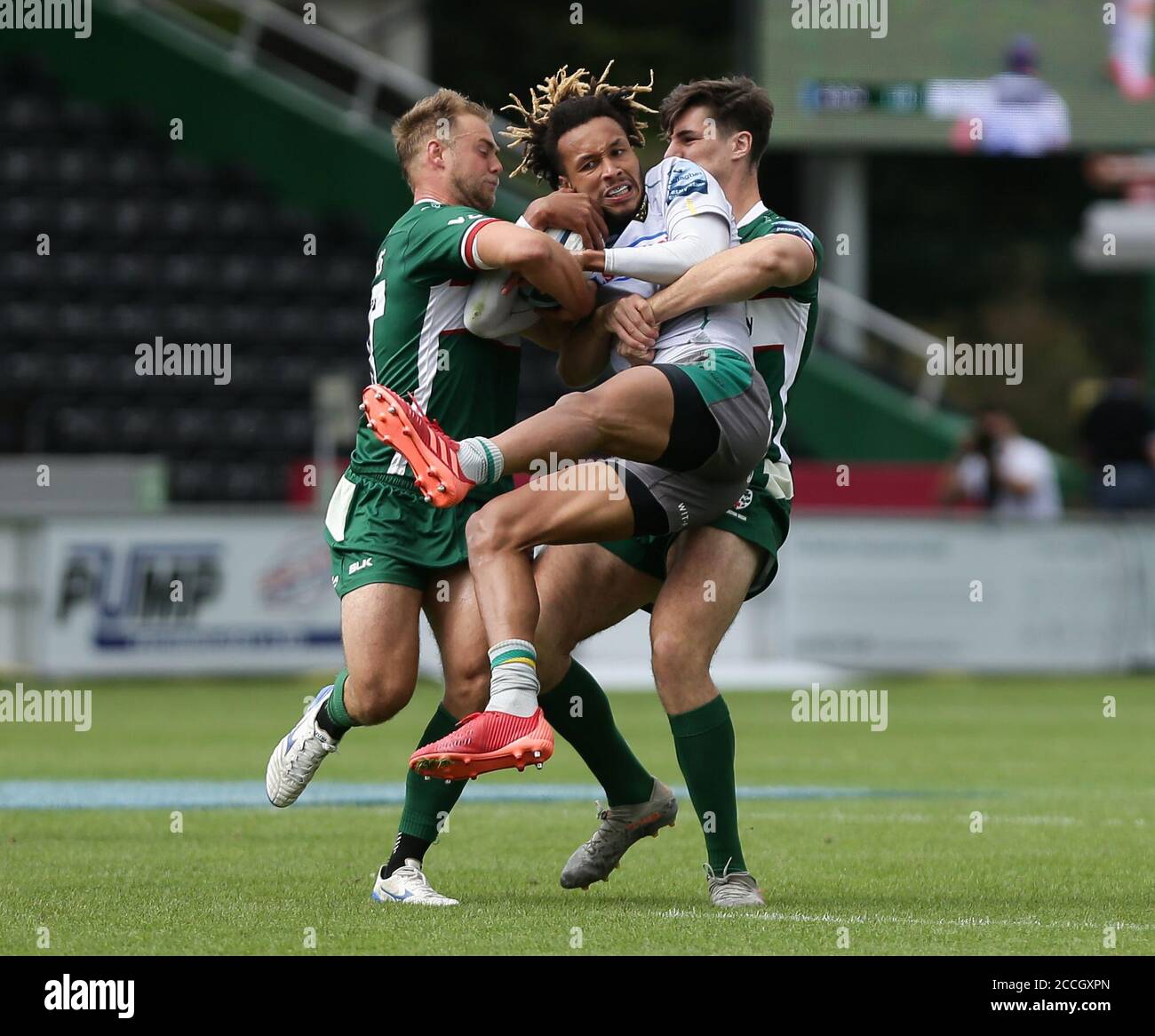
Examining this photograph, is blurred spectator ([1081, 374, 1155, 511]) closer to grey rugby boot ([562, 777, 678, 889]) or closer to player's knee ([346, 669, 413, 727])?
grey rugby boot ([562, 777, 678, 889])

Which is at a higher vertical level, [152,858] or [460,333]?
[460,333]

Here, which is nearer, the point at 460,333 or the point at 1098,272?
the point at 460,333

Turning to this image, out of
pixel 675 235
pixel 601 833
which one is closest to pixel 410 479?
pixel 675 235

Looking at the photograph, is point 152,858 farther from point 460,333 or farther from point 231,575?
point 231,575

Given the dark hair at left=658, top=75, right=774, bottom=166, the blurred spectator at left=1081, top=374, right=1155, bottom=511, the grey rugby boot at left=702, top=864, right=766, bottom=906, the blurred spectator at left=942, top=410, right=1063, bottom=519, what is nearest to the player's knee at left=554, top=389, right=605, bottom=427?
the dark hair at left=658, top=75, right=774, bottom=166

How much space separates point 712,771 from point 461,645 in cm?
83

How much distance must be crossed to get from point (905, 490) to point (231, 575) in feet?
26.1

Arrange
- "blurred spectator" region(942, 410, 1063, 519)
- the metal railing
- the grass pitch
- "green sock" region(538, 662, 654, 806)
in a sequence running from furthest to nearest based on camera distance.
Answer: the metal railing, "blurred spectator" region(942, 410, 1063, 519), "green sock" region(538, 662, 654, 806), the grass pitch

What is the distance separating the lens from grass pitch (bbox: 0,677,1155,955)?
573 cm

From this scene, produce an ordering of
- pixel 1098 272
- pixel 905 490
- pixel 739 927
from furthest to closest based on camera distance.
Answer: pixel 1098 272
pixel 905 490
pixel 739 927

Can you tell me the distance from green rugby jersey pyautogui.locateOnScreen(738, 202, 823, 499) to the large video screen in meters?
15.8

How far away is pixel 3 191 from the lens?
23438 mm
